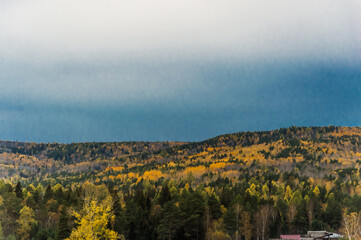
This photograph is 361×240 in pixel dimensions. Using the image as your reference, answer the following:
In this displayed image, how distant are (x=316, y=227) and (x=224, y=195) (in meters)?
28.2

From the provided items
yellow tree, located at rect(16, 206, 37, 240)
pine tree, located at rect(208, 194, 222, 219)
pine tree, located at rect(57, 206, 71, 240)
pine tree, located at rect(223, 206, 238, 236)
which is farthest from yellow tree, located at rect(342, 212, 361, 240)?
yellow tree, located at rect(16, 206, 37, 240)

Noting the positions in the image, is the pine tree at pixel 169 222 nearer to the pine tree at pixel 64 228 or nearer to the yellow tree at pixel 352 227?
the pine tree at pixel 64 228

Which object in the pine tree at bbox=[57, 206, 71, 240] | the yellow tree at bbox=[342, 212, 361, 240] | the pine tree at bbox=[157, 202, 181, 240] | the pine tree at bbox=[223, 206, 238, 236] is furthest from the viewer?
the pine tree at bbox=[223, 206, 238, 236]

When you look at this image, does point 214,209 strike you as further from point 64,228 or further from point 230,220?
point 64,228

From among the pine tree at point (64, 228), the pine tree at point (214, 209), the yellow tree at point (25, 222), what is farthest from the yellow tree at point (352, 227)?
the yellow tree at point (25, 222)

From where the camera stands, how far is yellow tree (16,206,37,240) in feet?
306

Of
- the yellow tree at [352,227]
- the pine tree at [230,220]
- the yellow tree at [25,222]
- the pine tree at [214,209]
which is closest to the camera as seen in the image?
the yellow tree at [352,227]

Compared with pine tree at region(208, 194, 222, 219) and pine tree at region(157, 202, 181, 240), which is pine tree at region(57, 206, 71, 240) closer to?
pine tree at region(157, 202, 181, 240)

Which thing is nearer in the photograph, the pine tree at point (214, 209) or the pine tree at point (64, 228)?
the pine tree at point (64, 228)

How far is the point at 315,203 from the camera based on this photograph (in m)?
126

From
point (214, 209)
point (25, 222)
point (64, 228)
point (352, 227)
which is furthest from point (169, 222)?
point (352, 227)

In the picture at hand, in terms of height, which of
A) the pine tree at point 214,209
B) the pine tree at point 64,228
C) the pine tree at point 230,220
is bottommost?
the pine tree at point 64,228

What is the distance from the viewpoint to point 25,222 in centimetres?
9444

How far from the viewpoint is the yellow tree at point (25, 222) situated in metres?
93.3
